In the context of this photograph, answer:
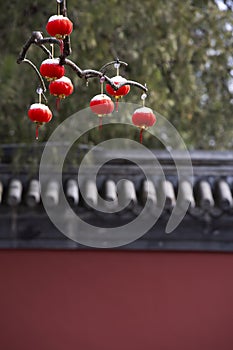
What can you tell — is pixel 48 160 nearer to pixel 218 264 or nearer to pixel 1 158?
pixel 1 158

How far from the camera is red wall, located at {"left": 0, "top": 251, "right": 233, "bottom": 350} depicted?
18.3 ft

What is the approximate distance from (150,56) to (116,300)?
1.76 meters

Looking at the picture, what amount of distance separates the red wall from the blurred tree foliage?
942mm

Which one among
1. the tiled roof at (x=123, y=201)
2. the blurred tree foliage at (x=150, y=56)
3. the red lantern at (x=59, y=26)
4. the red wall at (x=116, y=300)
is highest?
the blurred tree foliage at (x=150, y=56)

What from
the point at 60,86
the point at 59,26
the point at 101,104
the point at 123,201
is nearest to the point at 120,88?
the point at 101,104

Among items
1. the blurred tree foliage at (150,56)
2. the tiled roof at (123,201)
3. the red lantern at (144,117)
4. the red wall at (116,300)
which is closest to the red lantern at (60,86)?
the red lantern at (144,117)

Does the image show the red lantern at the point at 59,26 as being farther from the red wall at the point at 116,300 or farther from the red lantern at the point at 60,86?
the red wall at the point at 116,300

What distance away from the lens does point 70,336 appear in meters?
5.59

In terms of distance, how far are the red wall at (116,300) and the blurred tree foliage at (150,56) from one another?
0.94 metres

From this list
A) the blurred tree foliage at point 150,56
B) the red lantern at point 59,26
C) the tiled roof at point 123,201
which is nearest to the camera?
the red lantern at point 59,26

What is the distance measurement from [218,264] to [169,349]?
697 mm

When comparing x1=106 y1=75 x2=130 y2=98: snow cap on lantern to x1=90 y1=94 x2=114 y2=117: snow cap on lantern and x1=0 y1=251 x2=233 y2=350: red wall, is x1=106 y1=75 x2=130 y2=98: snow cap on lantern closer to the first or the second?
x1=90 y1=94 x2=114 y2=117: snow cap on lantern

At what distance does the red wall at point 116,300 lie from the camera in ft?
18.3

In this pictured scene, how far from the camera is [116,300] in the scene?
18.4 ft
